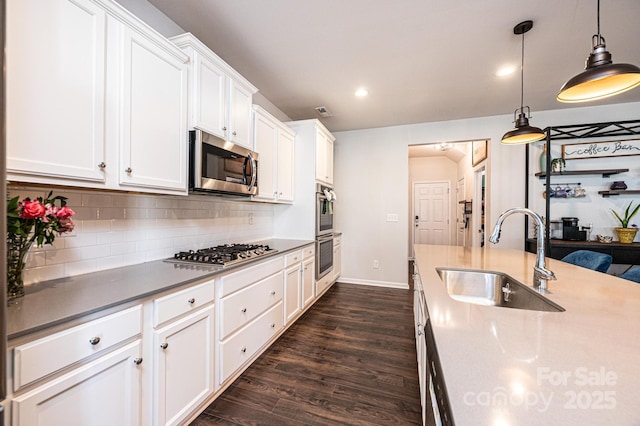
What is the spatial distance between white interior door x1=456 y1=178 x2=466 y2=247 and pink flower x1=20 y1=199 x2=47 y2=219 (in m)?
6.75

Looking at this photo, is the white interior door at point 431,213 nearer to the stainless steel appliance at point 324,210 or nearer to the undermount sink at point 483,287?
the stainless steel appliance at point 324,210

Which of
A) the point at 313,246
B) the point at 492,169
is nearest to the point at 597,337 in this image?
the point at 313,246

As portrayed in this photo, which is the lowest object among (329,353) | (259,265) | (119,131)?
(329,353)

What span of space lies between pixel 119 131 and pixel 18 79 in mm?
389

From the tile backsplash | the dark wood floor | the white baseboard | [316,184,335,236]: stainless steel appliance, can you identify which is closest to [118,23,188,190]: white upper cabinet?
the tile backsplash

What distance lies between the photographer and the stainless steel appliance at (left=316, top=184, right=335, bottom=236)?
3.54 metres

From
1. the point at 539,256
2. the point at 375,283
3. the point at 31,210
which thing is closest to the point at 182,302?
the point at 31,210

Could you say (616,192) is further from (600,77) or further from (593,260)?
(600,77)

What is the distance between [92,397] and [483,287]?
207 cm

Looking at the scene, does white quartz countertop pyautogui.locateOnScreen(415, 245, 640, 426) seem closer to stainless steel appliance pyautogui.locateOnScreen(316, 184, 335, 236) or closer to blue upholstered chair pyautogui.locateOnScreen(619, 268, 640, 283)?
blue upholstered chair pyautogui.locateOnScreen(619, 268, 640, 283)

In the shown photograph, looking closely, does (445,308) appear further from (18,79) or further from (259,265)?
(18,79)

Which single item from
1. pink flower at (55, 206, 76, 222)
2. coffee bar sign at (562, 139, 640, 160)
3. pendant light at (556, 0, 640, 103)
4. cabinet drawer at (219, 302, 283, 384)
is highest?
coffee bar sign at (562, 139, 640, 160)

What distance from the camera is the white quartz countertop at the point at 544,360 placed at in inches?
18.9

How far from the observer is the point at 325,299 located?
380 cm
